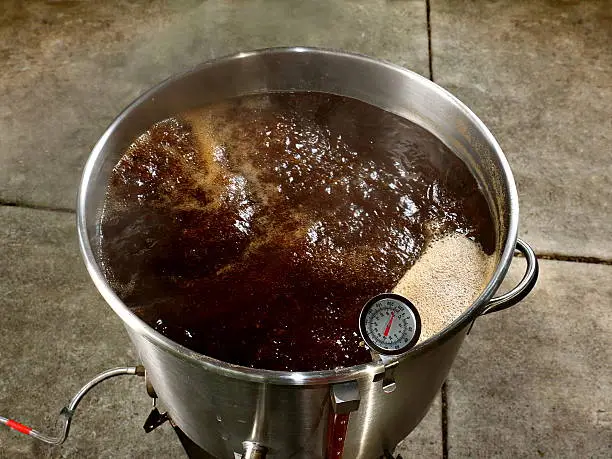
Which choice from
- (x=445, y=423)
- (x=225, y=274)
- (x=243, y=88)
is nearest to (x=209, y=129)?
(x=243, y=88)

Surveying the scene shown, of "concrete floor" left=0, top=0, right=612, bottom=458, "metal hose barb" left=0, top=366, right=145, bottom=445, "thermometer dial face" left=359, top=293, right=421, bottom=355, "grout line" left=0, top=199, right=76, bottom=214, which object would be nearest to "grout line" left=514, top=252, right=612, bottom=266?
"concrete floor" left=0, top=0, right=612, bottom=458

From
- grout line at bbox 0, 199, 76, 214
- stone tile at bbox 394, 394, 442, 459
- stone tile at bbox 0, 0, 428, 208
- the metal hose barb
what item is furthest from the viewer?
stone tile at bbox 0, 0, 428, 208

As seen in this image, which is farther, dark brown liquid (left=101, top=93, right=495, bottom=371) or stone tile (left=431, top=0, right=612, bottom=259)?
stone tile (left=431, top=0, right=612, bottom=259)

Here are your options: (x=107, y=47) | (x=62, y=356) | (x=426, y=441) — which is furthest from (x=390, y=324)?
(x=107, y=47)

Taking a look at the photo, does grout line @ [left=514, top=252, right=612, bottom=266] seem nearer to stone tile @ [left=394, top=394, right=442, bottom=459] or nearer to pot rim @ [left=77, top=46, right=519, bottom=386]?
stone tile @ [left=394, top=394, right=442, bottom=459]

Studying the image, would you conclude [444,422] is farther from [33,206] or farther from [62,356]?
[33,206]

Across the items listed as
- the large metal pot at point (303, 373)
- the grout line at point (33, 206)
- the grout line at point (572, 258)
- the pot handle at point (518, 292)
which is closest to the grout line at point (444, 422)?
the large metal pot at point (303, 373)
